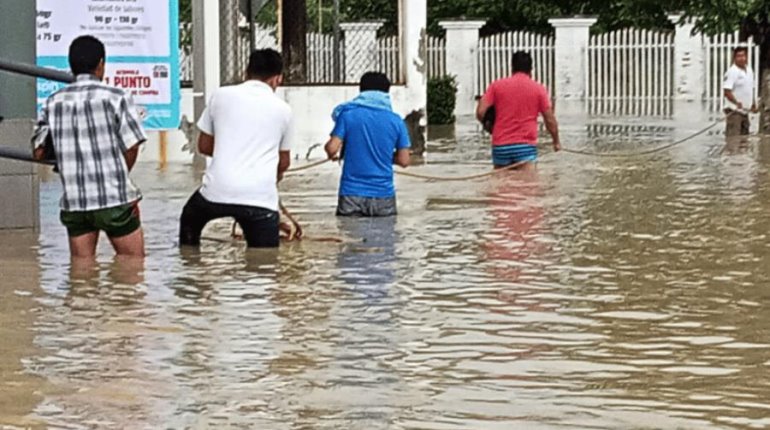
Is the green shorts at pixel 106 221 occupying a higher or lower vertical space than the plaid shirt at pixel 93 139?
lower

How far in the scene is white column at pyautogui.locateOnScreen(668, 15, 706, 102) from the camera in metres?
40.3

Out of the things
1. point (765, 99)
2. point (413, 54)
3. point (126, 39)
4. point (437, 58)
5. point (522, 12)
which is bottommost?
point (765, 99)

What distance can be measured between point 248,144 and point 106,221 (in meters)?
1.21

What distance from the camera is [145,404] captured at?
21.1 ft

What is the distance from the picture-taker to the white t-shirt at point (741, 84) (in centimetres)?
2617

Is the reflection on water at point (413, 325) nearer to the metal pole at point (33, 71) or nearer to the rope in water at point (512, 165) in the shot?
the metal pole at point (33, 71)

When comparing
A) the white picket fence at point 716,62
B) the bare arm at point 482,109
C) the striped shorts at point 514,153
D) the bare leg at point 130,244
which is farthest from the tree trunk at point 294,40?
the white picket fence at point 716,62

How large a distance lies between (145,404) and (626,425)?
172 centimetres

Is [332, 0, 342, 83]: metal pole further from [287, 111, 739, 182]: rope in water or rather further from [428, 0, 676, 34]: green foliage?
[428, 0, 676, 34]: green foliage

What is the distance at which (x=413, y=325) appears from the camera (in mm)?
8312

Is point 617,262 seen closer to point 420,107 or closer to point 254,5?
point 254,5

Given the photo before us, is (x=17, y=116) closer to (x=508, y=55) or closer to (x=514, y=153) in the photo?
(x=514, y=153)

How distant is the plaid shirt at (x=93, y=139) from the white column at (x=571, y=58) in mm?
31785

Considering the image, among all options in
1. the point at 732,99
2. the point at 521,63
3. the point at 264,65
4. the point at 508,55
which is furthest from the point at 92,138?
the point at 508,55
